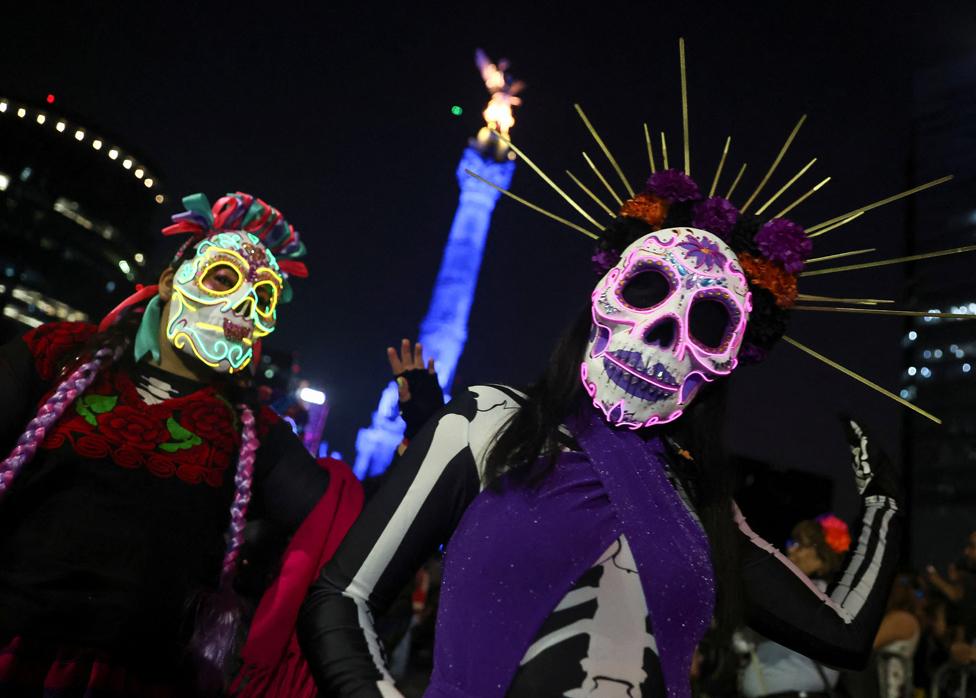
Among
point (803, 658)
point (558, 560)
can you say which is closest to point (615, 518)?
point (558, 560)

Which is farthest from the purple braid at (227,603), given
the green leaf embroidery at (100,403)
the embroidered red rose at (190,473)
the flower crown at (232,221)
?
the flower crown at (232,221)

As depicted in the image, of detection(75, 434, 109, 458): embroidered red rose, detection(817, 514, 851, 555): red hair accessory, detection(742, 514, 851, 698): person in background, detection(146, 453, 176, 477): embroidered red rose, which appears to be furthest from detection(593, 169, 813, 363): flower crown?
detection(817, 514, 851, 555): red hair accessory

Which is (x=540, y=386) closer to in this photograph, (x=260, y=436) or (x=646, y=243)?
(x=646, y=243)

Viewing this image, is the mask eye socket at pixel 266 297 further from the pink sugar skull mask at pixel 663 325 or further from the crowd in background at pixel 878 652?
the crowd in background at pixel 878 652

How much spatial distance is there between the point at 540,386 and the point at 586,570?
541mm

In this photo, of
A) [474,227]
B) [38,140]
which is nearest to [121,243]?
[38,140]

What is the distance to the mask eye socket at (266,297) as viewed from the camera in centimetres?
324

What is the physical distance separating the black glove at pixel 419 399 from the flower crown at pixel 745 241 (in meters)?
1.09

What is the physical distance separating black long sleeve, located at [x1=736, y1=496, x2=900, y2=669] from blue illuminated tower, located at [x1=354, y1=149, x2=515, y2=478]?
201 ft

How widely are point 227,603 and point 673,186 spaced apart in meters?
2.02

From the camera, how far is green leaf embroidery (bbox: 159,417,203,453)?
2721 mm

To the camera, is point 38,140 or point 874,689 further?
point 38,140

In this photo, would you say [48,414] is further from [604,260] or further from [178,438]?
[604,260]

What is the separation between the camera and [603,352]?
6.93 ft
